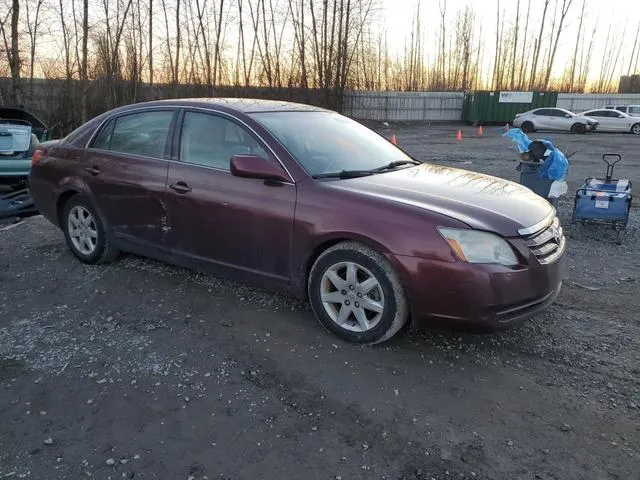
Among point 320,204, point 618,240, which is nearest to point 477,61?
point 618,240

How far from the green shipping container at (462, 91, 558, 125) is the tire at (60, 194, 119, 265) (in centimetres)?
3213

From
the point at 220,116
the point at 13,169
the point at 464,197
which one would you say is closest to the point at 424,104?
the point at 13,169

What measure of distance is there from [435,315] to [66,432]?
214 cm

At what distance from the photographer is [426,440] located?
2619mm

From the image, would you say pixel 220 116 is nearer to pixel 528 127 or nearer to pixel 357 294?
pixel 357 294

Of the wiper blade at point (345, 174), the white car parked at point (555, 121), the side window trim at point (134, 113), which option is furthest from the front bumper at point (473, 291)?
the white car parked at point (555, 121)

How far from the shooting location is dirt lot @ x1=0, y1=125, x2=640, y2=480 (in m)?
2.47

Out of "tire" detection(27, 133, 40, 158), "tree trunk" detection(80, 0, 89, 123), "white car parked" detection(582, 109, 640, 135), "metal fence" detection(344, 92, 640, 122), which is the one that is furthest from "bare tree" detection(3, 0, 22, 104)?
"white car parked" detection(582, 109, 640, 135)

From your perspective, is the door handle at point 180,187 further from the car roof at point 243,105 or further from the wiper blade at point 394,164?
the wiper blade at point 394,164

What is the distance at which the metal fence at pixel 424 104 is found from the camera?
108ft

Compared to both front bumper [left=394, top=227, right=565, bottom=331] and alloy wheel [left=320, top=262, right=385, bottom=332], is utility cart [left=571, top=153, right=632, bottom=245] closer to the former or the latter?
front bumper [left=394, top=227, right=565, bottom=331]

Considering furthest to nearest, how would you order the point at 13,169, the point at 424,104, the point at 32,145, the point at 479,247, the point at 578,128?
1. the point at 424,104
2. the point at 578,128
3. the point at 32,145
4. the point at 13,169
5. the point at 479,247

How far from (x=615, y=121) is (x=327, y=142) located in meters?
28.0

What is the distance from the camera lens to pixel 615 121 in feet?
88.6
